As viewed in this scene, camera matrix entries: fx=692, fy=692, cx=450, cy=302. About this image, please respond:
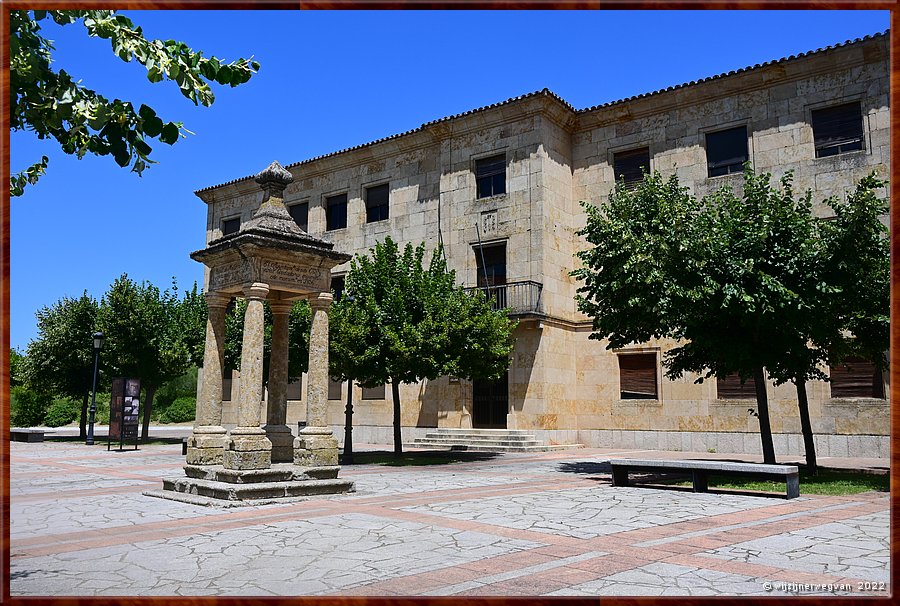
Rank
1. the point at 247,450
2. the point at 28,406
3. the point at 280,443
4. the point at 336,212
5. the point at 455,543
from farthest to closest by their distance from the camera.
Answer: the point at 28,406 → the point at 336,212 → the point at 280,443 → the point at 247,450 → the point at 455,543

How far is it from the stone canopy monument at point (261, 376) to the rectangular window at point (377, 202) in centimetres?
1511

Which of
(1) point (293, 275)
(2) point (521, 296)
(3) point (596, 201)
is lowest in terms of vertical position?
(1) point (293, 275)

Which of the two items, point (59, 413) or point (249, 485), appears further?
point (59, 413)

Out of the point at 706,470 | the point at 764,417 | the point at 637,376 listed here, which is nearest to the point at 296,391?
the point at 637,376

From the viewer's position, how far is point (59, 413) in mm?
41656

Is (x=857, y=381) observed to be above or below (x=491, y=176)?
below

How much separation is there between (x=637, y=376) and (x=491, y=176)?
8519 mm

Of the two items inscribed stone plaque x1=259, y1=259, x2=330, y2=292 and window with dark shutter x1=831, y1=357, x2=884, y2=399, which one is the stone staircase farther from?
inscribed stone plaque x1=259, y1=259, x2=330, y2=292

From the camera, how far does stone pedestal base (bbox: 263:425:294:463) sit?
1259 cm

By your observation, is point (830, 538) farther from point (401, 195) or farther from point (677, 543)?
point (401, 195)

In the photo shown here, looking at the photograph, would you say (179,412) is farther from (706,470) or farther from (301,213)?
(706,470)

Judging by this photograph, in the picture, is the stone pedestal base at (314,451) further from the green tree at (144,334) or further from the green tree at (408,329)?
the green tree at (144,334)

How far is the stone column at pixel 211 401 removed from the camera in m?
11.8

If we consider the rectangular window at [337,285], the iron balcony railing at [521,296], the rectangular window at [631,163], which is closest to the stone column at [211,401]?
the iron balcony railing at [521,296]
